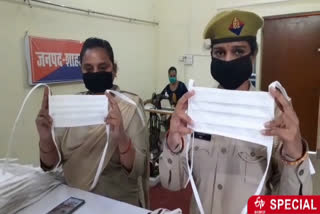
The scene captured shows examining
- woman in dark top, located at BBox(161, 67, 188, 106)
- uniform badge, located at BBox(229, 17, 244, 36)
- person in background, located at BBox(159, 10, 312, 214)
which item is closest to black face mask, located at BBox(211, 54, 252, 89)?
person in background, located at BBox(159, 10, 312, 214)

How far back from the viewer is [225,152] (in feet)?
3.24

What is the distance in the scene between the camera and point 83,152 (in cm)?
117

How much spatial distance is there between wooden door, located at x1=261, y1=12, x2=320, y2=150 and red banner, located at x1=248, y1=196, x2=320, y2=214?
3439 mm

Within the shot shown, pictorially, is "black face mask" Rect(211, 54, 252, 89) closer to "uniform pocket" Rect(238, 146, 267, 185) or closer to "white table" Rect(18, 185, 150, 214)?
"uniform pocket" Rect(238, 146, 267, 185)

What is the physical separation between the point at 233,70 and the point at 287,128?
1.10 ft

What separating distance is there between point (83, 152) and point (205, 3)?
392 centimetres

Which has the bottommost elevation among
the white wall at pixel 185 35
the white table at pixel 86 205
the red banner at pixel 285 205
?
the white table at pixel 86 205

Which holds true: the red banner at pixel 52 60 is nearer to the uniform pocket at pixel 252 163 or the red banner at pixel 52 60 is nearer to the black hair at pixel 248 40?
the black hair at pixel 248 40

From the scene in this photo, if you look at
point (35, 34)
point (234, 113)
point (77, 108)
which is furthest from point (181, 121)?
point (35, 34)

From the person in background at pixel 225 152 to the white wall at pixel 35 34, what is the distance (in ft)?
7.49

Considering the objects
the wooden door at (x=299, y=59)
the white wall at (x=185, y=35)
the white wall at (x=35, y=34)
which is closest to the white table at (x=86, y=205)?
the white wall at (x=35, y=34)

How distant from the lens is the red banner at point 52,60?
2.75m

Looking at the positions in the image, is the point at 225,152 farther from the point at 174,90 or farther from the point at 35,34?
the point at 174,90

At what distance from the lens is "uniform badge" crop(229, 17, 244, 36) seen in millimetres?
992
